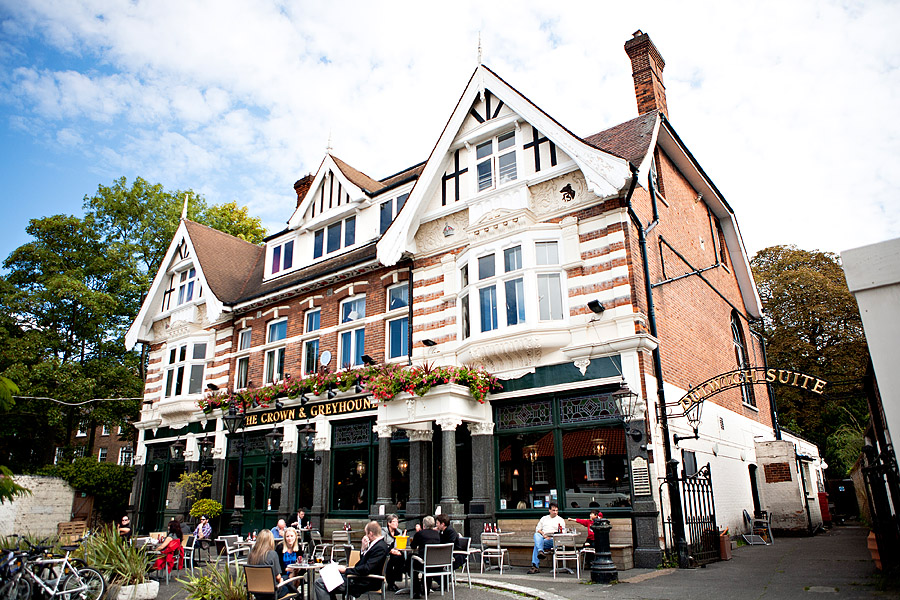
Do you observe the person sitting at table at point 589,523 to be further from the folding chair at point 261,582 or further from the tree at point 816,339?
the tree at point 816,339

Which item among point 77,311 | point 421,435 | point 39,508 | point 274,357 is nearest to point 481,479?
point 421,435

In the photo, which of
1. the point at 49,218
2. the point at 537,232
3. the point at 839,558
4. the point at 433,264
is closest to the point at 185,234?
the point at 49,218

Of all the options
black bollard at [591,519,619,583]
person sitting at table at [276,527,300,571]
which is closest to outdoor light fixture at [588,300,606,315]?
black bollard at [591,519,619,583]

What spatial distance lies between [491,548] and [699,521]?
443 centimetres

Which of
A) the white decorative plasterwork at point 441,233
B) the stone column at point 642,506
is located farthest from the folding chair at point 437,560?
the white decorative plasterwork at point 441,233

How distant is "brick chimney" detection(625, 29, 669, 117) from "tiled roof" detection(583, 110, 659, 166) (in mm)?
536

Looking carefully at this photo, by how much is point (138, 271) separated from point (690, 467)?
91.1 ft

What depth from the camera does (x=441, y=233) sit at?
1714cm

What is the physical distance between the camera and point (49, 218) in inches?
1153

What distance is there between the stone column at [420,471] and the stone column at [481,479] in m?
1.52

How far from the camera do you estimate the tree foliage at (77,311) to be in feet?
86.2

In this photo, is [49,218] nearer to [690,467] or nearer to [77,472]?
[77,472]

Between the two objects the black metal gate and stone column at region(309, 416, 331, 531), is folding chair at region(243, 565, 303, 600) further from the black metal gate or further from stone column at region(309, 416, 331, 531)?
stone column at region(309, 416, 331, 531)

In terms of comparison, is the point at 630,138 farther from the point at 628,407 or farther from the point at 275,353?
the point at 275,353
